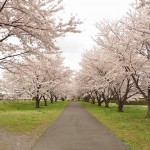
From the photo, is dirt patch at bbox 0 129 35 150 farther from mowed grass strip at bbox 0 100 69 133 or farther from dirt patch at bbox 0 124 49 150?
mowed grass strip at bbox 0 100 69 133

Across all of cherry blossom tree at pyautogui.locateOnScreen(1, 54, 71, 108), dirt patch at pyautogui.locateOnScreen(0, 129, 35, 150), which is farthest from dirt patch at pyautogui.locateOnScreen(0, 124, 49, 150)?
cherry blossom tree at pyautogui.locateOnScreen(1, 54, 71, 108)

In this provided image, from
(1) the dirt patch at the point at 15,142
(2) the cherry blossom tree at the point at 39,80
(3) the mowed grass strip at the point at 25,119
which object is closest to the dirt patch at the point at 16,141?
(1) the dirt patch at the point at 15,142

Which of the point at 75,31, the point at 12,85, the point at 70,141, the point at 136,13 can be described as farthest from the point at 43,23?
the point at 12,85

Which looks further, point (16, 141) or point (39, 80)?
point (39, 80)

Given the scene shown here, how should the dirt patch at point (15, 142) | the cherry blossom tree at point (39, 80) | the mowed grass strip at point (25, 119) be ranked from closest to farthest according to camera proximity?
the dirt patch at point (15, 142) < the mowed grass strip at point (25, 119) < the cherry blossom tree at point (39, 80)

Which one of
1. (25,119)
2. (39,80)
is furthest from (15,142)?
(39,80)

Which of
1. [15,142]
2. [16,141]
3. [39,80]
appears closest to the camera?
[15,142]

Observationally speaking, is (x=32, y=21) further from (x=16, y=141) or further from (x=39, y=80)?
(x=39, y=80)

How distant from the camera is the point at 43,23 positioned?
421 inches

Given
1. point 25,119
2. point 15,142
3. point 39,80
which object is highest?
point 39,80

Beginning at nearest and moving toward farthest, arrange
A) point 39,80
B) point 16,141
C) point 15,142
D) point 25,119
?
point 15,142 → point 16,141 → point 25,119 → point 39,80

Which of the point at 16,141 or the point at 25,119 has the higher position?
the point at 25,119

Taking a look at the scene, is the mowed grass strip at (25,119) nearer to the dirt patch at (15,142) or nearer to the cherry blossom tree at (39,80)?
the dirt patch at (15,142)

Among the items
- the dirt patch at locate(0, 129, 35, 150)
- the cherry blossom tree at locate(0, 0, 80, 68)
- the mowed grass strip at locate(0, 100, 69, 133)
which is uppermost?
the cherry blossom tree at locate(0, 0, 80, 68)
